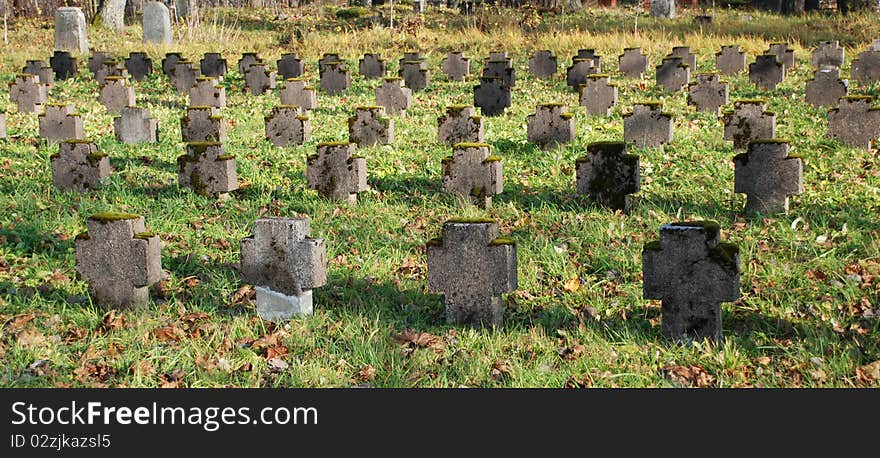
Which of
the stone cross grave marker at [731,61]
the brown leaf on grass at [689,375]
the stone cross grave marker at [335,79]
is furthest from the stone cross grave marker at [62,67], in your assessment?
the brown leaf on grass at [689,375]

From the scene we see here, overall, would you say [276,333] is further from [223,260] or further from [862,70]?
[862,70]

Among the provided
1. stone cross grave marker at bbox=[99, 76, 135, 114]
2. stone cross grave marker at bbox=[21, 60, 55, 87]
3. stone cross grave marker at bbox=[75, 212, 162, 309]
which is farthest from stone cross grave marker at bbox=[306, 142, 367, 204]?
stone cross grave marker at bbox=[21, 60, 55, 87]

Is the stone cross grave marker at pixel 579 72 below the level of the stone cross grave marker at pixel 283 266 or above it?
above

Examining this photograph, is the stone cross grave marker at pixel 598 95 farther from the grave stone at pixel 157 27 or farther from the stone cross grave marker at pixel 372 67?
the grave stone at pixel 157 27

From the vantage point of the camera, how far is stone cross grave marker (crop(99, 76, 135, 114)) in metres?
14.8

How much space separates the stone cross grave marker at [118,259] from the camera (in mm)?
6406

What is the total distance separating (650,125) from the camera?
1120 cm

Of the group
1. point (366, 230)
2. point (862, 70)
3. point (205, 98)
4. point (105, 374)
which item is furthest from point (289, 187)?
point (862, 70)

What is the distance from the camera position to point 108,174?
9.66 meters

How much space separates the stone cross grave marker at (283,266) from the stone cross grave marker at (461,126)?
16.7 ft

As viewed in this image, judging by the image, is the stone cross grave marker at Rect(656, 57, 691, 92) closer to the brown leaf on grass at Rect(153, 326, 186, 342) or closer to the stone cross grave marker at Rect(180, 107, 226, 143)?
the stone cross grave marker at Rect(180, 107, 226, 143)

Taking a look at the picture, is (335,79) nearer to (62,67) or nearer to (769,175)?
(62,67)

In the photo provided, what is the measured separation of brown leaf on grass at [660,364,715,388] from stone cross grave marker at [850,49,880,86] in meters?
12.0

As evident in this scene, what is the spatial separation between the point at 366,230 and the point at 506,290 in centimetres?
241
